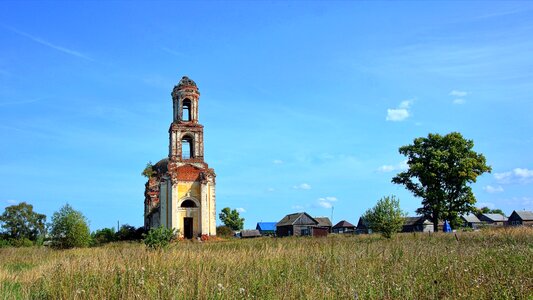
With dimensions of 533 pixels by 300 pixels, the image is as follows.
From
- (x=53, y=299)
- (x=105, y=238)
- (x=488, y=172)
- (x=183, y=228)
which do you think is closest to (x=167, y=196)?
(x=183, y=228)

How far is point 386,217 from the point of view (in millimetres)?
30719

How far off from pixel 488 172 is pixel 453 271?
44.9m

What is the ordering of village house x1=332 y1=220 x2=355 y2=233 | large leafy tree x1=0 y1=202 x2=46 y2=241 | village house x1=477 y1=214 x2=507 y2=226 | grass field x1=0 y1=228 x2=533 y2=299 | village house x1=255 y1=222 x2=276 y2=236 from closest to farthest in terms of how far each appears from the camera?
grass field x1=0 y1=228 x2=533 y2=299 → large leafy tree x1=0 y1=202 x2=46 y2=241 → village house x1=255 y1=222 x2=276 y2=236 → village house x1=477 y1=214 x2=507 y2=226 → village house x1=332 y1=220 x2=355 y2=233

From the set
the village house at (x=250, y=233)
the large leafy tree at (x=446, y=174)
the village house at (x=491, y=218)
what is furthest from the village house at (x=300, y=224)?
the village house at (x=491, y=218)

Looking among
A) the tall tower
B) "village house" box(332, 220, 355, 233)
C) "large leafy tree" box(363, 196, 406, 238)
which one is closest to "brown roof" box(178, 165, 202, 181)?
the tall tower

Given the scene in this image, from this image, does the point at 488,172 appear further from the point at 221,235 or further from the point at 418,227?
the point at 418,227

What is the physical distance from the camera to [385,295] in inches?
250

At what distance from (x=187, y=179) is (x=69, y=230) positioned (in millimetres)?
10820

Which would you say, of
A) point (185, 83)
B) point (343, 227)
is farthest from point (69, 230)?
point (343, 227)

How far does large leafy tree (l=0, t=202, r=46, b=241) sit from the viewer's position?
64.1m

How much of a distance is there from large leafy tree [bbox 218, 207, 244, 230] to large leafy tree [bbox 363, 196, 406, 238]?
57.8m

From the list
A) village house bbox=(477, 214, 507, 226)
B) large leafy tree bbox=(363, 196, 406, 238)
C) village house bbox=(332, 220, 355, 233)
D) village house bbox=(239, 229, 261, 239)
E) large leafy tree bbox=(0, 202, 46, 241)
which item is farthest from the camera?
village house bbox=(332, 220, 355, 233)

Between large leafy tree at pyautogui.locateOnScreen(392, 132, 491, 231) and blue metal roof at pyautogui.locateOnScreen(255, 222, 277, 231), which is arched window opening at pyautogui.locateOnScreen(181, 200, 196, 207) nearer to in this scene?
large leafy tree at pyautogui.locateOnScreen(392, 132, 491, 231)

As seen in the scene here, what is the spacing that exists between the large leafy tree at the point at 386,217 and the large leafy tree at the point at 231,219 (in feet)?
190
